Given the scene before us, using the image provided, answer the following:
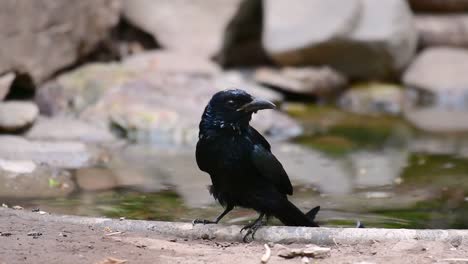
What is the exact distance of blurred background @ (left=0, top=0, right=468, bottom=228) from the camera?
595 centimetres

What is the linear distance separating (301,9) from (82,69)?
2.94 metres

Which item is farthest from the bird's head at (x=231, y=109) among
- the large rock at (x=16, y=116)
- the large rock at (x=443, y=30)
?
the large rock at (x=443, y=30)

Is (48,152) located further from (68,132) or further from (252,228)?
(252,228)

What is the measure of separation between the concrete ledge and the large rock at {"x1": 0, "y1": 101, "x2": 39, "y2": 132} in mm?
3281

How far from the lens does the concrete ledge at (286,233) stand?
13.3 ft

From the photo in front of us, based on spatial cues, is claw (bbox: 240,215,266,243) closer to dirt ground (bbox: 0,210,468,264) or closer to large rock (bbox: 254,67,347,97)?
dirt ground (bbox: 0,210,468,264)

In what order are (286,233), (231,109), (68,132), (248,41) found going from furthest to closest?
1. (248,41)
2. (68,132)
3. (231,109)
4. (286,233)

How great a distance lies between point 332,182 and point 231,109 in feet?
8.32

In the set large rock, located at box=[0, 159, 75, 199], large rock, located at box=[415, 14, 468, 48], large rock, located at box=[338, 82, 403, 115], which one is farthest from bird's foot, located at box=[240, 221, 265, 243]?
large rock, located at box=[415, 14, 468, 48]

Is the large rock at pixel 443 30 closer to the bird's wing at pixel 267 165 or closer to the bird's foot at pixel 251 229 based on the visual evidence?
the bird's wing at pixel 267 165

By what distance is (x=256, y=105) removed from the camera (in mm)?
4172

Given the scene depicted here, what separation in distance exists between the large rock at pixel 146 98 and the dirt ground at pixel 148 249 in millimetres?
3960

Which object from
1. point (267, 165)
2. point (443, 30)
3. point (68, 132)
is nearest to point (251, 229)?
point (267, 165)

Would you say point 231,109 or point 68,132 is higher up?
point 68,132
